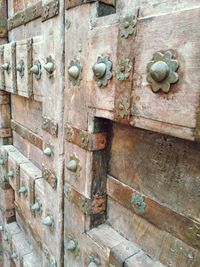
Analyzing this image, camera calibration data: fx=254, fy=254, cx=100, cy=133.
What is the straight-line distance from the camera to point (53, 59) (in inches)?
50.9

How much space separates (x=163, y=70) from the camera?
0.70 m

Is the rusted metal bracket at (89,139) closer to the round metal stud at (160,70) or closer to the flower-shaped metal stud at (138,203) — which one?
the flower-shaped metal stud at (138,203)

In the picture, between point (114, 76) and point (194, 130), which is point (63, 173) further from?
point (194, 130)

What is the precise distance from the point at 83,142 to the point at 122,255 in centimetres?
50

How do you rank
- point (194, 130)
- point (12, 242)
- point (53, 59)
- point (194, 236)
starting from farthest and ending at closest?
point (12, 242) < point (53, 59) < point (194, 236) < point (194, 130)

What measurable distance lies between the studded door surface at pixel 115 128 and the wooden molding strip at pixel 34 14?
1cm

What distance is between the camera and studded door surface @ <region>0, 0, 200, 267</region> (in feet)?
2.38

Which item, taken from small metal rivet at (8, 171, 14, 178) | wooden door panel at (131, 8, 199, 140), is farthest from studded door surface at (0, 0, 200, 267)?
small metal rivet at (8, 171, 14, 178)

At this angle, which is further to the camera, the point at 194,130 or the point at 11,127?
the point at 11,127

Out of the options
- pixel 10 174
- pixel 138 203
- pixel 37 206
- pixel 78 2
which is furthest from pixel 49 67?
pixel 10 174

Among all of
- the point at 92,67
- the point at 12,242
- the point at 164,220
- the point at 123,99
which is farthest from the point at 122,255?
the point at 12,242

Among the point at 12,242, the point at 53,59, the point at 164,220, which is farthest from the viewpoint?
the point at 12,242

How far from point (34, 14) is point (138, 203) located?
1.30m

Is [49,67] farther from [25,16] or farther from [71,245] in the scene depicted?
[71,245]
